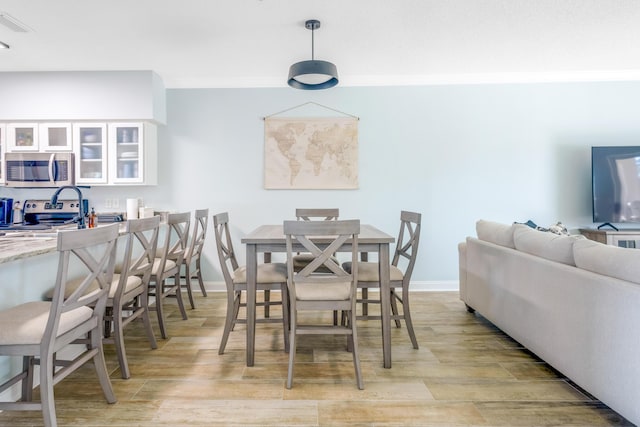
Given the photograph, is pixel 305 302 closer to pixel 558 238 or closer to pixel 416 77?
pixel 558 238

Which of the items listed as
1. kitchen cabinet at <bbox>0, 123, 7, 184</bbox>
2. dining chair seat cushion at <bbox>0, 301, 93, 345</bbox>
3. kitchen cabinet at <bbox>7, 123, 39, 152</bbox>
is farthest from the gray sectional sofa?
kitchen cabinet at <bbox>0, 123, 7, 184</bbox>

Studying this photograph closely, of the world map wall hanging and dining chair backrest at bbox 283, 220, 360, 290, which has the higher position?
the world map wall hanging

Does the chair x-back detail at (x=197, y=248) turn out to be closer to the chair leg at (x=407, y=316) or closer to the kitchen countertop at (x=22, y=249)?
the kitchen countertop at (x=22, y=249)

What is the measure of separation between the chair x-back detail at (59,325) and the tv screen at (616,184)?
4.49m

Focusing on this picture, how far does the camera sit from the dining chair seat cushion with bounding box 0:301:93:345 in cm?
139

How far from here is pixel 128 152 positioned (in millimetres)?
3699

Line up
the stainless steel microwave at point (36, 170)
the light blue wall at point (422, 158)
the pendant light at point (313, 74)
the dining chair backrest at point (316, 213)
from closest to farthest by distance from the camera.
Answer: the pendant light at point (313, 74), the dining chair backrest at point (316, 213), the stainless steel microwave at point (36, 170), the light blue wall at point (422, 158)

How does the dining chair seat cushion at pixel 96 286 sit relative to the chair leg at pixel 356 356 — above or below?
above

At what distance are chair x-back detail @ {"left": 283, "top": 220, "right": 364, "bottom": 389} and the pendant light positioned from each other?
1.10 m

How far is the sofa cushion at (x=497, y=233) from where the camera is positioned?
8.33 feet

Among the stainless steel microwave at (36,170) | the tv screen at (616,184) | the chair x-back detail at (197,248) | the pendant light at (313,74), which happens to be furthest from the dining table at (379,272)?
the tv screen at (616,184)

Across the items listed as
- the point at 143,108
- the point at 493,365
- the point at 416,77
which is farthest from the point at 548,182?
the point at 143,108

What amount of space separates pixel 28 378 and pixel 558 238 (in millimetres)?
2965

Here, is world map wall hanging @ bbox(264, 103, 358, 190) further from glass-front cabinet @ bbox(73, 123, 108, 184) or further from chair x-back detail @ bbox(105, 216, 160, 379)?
chair x-back detail @ bbox(105, 216, 160, 379)
